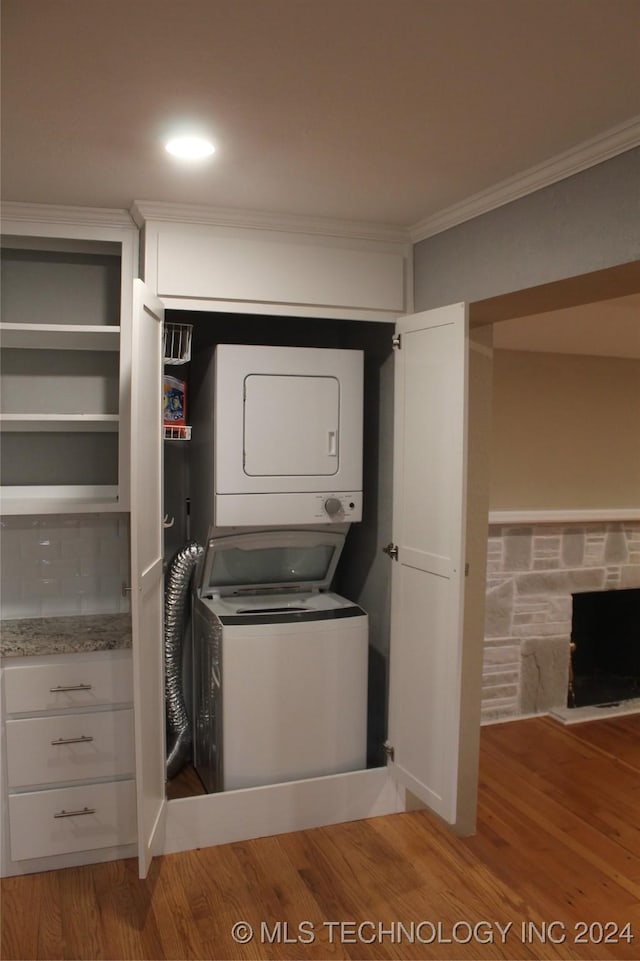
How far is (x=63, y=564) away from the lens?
10.1ft

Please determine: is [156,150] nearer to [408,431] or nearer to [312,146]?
[312,146]

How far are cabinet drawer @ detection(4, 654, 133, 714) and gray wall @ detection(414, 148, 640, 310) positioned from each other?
177cm

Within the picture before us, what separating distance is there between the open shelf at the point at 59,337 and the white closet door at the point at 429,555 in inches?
43.4

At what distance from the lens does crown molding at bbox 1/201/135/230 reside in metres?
2.59

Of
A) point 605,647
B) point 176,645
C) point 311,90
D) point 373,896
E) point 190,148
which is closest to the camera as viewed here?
point 311,90

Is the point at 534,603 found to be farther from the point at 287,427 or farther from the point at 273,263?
the point at 273,263

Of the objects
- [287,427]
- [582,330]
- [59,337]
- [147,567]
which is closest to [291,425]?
[287,427]

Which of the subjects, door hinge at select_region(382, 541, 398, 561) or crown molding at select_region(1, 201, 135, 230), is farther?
door hinge at select_region(382, 541, 398, 561)

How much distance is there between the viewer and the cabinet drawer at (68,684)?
255 centimetres

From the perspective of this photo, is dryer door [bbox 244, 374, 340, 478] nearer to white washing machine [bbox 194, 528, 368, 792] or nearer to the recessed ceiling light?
white washing machine [bbox 194, 528, 368, 792]

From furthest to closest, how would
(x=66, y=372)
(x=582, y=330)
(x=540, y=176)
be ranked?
(x=582, y=330) → (x=66, y=372) → (x=540, y=176)

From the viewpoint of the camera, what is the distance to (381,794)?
3014mm

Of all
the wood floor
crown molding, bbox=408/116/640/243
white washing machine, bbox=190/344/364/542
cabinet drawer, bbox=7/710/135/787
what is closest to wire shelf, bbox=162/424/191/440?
white washing machine, bbox=190/344/364/542

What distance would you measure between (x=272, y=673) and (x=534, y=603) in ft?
6.50
